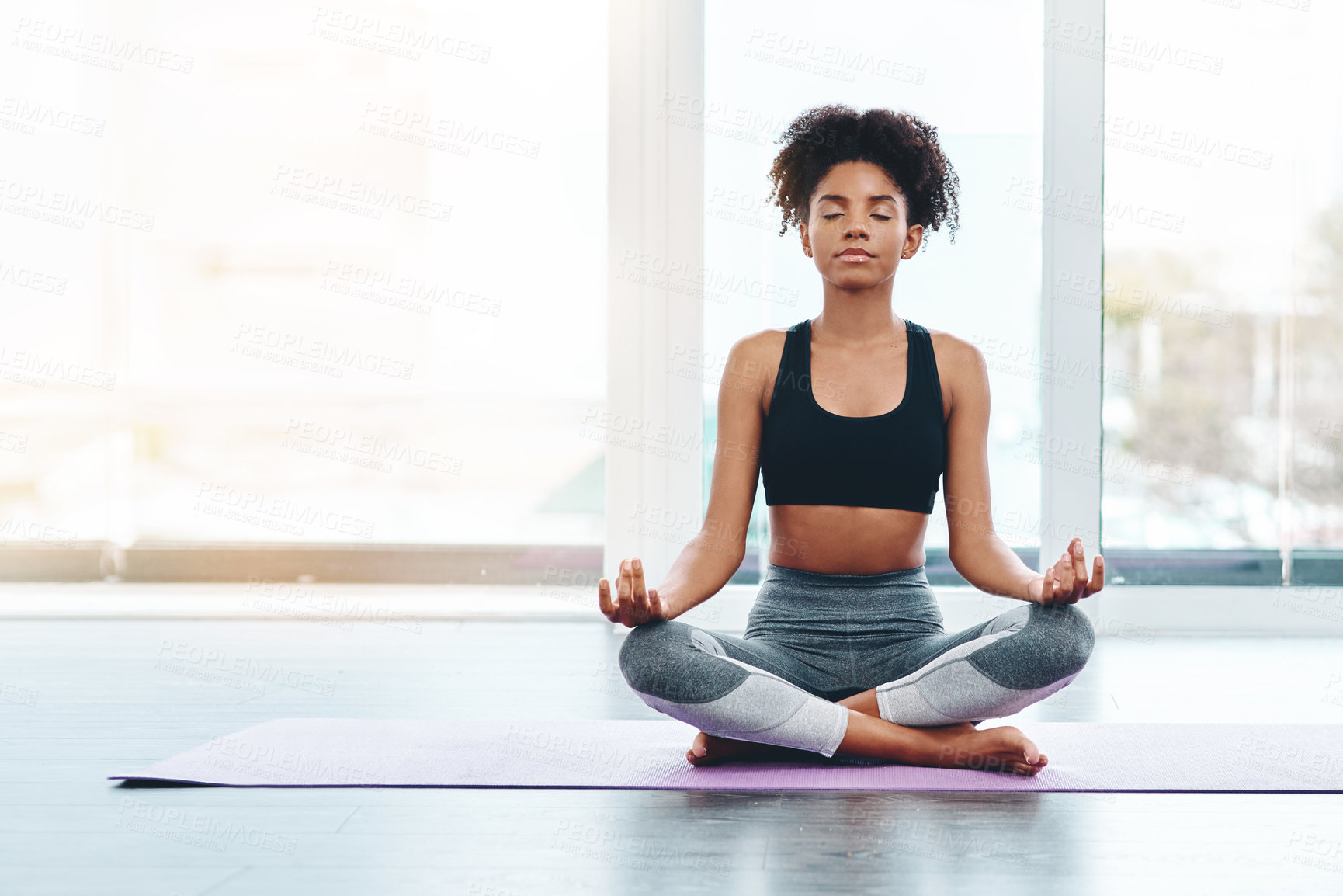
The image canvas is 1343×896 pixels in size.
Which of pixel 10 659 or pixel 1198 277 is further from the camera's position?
pixel 1198 277

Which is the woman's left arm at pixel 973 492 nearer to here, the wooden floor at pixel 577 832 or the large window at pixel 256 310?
the wooden floor at pixel 577 832

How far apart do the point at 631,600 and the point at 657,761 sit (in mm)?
320

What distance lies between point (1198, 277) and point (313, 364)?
2.68m

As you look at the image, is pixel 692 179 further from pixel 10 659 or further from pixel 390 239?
pixel 10 659

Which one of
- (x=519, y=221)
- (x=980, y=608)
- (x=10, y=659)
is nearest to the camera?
(x=10, y=659)

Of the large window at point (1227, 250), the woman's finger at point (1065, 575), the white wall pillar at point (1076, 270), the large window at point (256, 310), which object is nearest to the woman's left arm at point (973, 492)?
the woman's finger at point (1065, 575)

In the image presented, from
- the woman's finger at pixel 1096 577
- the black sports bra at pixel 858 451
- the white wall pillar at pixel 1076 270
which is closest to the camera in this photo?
the woman's finger at pixel 1096 577

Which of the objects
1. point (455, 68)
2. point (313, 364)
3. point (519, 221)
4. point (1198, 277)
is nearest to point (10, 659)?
point (313, 364)

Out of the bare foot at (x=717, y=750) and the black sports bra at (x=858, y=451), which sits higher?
the black sports bra at (x=858, y=451)

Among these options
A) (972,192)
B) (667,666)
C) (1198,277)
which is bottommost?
(667,666)

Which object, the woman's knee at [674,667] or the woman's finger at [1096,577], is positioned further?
the woman's knee at [674,667]

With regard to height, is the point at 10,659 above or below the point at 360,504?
below

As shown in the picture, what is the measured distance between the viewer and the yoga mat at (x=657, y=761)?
4.84 ft

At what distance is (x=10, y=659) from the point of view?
248 centimetres
